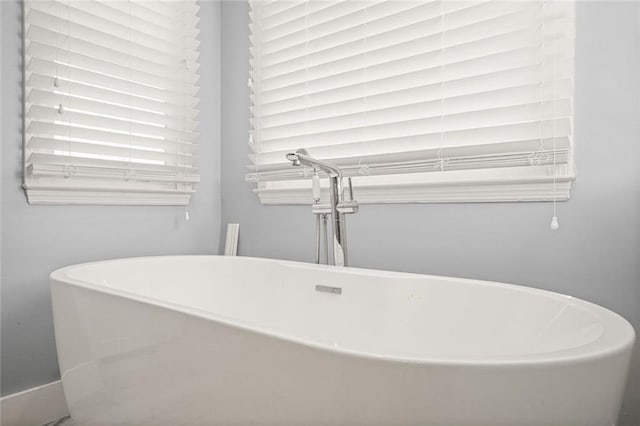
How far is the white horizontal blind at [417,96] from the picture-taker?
1.50 m

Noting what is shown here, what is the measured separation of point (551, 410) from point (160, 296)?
1.56 meters

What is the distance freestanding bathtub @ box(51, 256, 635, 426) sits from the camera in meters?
0.71

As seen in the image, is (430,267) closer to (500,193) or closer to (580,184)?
(500,193)

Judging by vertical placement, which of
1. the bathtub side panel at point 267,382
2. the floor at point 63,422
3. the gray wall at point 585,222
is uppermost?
the gray wall at point 585,222

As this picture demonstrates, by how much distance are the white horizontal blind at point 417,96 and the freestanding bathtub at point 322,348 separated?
438 mm

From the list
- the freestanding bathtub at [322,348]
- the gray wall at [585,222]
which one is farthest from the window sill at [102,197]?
the gray wall at [585,222]

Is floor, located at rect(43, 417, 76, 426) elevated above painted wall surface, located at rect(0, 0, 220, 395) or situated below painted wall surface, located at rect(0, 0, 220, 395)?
below

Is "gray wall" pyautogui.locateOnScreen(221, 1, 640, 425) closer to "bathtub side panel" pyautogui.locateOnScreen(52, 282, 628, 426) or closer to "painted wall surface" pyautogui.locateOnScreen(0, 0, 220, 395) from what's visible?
"bathtub side panel" pyautogui.locateOnScreen(52, 282, 628, 426)

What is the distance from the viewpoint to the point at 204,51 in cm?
245

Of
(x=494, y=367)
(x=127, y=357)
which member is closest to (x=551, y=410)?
(x=494, y=367)

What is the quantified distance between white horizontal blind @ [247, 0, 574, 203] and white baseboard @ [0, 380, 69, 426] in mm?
1211

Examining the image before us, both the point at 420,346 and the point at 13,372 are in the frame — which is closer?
the point at 420,346

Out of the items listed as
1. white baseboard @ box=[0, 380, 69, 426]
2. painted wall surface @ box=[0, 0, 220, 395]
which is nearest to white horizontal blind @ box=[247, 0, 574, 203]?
painted wall surface @ box=[0, 0, 220, 395]

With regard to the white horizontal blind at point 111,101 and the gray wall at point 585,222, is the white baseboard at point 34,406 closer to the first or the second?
the white horizontal blind at point 111,101
